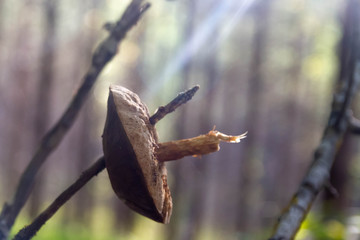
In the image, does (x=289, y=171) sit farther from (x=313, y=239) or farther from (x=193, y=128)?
(x=313, y=239)

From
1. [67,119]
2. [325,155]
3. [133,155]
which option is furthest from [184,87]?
[133,155]

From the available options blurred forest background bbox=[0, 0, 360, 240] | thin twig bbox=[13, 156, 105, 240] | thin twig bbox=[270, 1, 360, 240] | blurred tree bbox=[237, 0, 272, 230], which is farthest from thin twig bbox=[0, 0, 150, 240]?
blurred tree bbox=[237, 0, 272, 230]

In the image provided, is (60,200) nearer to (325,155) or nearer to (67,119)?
(67,119)

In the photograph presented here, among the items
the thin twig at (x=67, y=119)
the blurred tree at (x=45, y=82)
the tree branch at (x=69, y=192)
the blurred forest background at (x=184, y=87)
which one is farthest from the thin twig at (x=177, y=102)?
the blurred tree at (x=45, y=82)

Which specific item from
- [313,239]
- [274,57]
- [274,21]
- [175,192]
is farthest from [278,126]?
[313,239]

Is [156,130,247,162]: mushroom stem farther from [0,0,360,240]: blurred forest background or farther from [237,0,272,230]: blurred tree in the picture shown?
[237,0,272,230]: blurred tree

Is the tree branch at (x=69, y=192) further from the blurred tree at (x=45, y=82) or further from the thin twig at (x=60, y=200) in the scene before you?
the blurred tree at (x=45, y=82)
